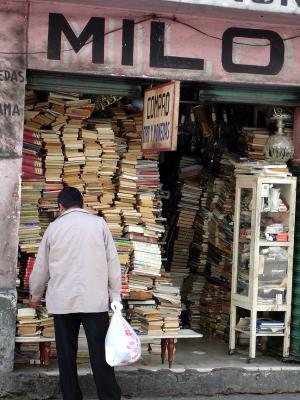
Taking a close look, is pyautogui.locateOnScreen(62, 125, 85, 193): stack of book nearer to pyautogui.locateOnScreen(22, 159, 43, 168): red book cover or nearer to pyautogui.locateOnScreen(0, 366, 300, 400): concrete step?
pyautogui.locateOnScreen(22, 159, 43, 168): red book cover

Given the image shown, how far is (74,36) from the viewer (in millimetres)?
7578

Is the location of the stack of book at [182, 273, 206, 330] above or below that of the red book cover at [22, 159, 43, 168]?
below

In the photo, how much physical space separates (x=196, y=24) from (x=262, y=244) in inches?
89.0

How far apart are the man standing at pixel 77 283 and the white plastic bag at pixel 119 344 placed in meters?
0.14

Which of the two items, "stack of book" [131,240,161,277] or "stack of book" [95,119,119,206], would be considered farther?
"stack of book" [95,119,119,206]

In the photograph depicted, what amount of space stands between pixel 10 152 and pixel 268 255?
2.80 metres

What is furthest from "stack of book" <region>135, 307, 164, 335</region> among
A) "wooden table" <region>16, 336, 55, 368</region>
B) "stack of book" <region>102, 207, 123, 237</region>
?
"wooden table" <region>16, 336, 55, 368</region>

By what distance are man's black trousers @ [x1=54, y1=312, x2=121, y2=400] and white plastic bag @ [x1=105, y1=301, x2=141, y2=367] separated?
122mm

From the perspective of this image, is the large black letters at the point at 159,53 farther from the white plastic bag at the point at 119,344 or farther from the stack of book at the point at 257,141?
the white plastic bag at the point at 119,344

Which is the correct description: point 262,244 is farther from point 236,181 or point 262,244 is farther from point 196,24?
point 196,24

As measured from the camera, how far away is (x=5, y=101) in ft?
24.2

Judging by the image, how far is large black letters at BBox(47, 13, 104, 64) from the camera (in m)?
7.52

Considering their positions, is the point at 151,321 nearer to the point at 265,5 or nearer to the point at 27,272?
the point at 27,272

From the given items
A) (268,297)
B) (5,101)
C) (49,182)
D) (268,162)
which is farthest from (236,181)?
(5,101)
